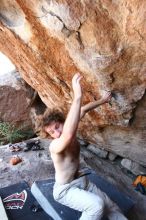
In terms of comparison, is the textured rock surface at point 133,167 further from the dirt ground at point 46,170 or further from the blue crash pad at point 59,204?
the blue crash pad at point 59,204

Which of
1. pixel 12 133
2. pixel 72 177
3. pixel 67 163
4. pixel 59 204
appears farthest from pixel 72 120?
pixel 12 133

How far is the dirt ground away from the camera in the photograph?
17.9 ft

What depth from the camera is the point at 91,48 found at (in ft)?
11.7

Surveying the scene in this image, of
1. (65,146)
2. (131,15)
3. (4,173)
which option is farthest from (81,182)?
(4,173)

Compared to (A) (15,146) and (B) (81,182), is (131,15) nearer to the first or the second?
(B) (81,182)

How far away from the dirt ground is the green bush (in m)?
1.67

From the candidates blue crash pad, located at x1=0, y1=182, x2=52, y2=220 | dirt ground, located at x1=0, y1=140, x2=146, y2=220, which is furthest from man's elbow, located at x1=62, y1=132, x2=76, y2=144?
dirt ground, located at x1=0, y1=140, x2=146, y2=220

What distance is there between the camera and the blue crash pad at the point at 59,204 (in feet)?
13.8

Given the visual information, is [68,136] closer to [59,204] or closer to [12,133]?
[59,204]

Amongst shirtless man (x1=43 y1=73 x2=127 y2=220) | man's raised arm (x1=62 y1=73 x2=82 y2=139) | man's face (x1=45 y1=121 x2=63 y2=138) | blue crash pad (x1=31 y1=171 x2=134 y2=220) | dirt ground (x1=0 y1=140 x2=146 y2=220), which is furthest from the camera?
dirt ground (x1=0 y1=140 x2=146 y2=220)

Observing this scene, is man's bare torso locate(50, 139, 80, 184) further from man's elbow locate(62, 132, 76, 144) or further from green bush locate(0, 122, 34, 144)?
green bush locate(0, 122, 34, 144)

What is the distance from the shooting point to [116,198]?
463cm

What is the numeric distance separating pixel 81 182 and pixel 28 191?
165 cm

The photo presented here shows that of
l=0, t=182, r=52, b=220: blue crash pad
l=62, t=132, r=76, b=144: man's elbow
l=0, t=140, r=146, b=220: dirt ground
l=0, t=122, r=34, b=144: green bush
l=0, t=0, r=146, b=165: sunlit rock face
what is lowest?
l=0, t=182, r=52, b=220: blue crash pad
